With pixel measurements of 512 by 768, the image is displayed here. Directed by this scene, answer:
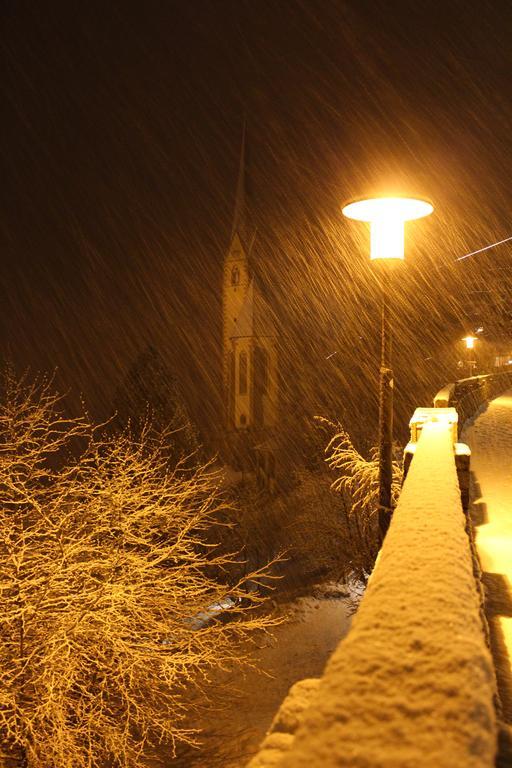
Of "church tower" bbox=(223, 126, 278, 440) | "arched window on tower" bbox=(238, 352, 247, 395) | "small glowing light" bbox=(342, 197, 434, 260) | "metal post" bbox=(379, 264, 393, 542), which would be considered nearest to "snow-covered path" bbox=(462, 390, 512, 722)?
"metal post" bbox=(379, 264, 393, 542)

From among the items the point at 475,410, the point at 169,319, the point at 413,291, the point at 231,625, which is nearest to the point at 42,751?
the point at 231,625

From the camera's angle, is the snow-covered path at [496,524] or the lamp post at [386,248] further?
the lamp post at [386,248]

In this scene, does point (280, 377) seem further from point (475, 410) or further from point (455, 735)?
point (455, 735)

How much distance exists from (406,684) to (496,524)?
734 centimetres

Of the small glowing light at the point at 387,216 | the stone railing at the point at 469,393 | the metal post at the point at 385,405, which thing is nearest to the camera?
the small glowing light at the point at 387,216

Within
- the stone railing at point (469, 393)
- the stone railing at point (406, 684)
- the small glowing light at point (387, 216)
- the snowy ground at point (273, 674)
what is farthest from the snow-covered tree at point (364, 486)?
the stone railing at point (406, 684)

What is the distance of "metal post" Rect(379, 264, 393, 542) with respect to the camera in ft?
19.7

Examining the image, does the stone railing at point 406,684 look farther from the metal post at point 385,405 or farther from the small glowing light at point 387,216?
the small glowing light at point 387,216

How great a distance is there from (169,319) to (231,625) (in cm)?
6493

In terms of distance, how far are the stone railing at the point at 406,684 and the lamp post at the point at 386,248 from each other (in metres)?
3.69

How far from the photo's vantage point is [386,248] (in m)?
5.80

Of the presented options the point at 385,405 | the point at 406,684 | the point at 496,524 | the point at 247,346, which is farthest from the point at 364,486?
the point at 247,346

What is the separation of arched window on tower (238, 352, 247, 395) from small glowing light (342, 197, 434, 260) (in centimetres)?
5076

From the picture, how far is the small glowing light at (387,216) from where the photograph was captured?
5.49 metres
